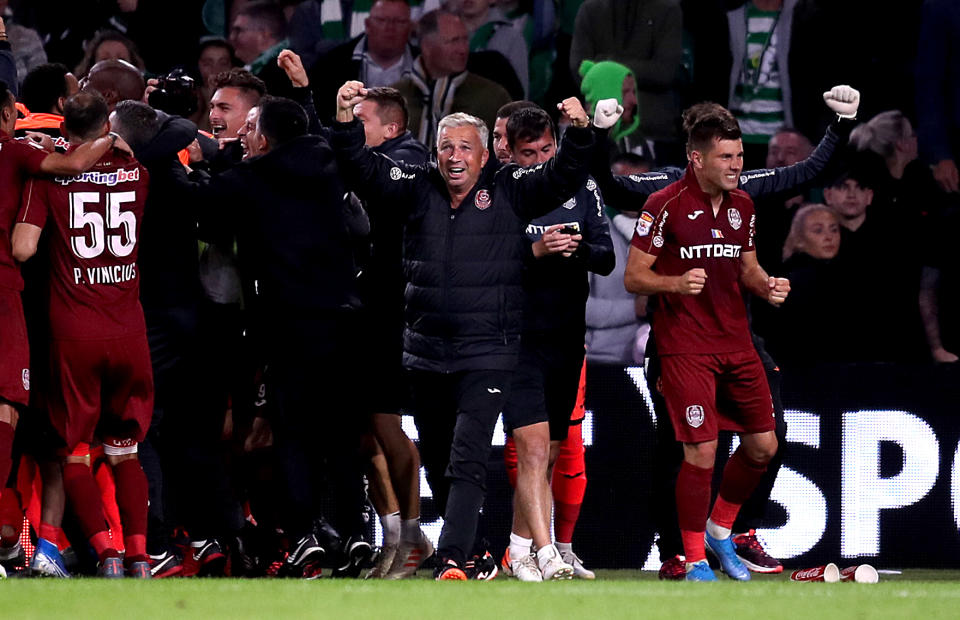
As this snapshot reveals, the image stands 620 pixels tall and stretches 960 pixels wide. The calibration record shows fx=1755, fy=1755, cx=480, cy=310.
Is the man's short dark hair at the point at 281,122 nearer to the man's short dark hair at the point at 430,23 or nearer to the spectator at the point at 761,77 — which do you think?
the man's short dark hair at the point at 430,23

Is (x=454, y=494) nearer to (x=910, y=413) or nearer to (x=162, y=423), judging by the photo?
(x=162, y=423)

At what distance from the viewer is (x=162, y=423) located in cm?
819

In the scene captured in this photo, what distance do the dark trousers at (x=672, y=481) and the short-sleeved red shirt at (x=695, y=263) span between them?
72cm

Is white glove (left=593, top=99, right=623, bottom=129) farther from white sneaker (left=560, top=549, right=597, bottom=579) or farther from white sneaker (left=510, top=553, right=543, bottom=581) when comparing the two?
white sneaker (left=560, top=549, right=597, bottom=579)

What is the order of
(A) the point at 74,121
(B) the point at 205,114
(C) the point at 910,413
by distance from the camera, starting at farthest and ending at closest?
(B) the point at 205,114 < (C) the point at 910,413 < (A) the point at 74,121

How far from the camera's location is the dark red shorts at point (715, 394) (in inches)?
311

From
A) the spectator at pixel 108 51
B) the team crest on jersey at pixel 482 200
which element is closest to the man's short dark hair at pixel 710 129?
the team crest on jersey at pixel 482 200

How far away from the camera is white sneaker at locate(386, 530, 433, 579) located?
826 centimetres

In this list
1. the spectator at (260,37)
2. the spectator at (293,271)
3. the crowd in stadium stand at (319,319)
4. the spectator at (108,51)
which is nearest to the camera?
the crowd in stadium stand at (319,319)

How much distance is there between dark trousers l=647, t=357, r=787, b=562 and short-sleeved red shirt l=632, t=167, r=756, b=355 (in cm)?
72

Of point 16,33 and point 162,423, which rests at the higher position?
point 16,33

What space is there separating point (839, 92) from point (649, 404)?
79.7 inches

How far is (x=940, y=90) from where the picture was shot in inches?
430

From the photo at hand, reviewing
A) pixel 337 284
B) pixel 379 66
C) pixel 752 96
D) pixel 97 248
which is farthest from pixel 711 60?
pixel 97 248
